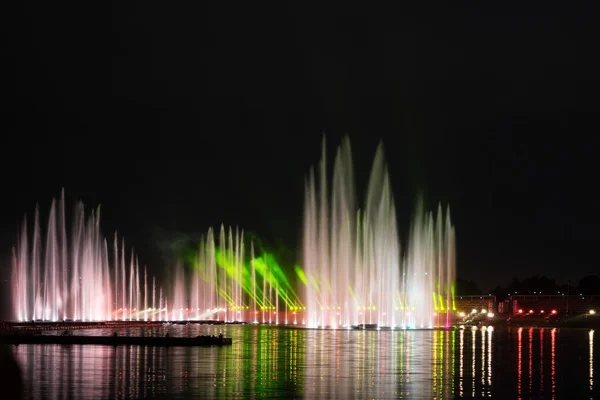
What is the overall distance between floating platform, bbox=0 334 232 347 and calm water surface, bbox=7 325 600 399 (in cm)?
144

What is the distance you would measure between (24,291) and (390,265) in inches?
1268

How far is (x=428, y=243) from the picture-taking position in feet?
228

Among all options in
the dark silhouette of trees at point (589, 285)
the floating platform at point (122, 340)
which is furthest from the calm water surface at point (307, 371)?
the dark silhouette of trees at point (589, 285)

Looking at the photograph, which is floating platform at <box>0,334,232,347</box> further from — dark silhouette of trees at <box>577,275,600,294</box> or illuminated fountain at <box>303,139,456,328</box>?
dark silhouette of trees at <box>577,275,600,294</box>

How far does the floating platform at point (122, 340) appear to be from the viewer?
39562mm

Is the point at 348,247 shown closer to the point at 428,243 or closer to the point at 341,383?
the point at 428,243

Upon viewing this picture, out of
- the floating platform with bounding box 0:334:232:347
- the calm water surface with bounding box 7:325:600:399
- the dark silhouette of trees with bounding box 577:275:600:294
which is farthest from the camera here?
the dark silhouette of trees with bounding box 577:275:600:294

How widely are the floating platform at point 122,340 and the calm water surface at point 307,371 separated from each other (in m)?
1.44

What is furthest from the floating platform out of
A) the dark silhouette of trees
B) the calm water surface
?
the dark silhouette of trees

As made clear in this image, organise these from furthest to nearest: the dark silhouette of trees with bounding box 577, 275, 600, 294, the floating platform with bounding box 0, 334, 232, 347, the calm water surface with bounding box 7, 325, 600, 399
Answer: the dark silhouette of trees with bounding box 577, 275, 600, 294 → the floating platform with bounding box 0, 334, 232, 347 → the calm water surface with bounding box 7, 325, 600, 399

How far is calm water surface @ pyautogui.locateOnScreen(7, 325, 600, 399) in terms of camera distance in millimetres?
20453

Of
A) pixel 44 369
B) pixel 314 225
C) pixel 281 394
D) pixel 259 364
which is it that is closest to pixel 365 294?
pixel 314 225

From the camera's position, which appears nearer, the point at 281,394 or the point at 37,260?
the point at 281,394

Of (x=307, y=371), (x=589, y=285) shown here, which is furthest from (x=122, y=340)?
(x=589, y=285)
